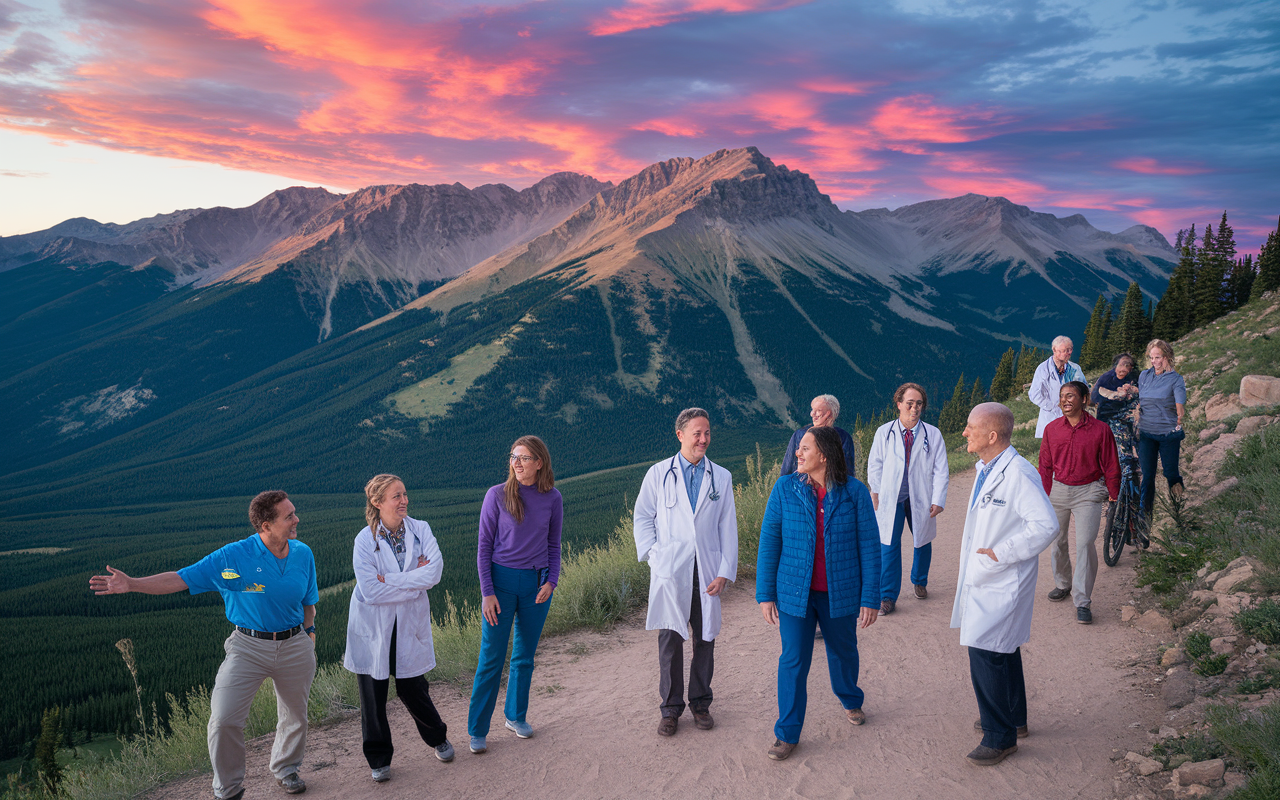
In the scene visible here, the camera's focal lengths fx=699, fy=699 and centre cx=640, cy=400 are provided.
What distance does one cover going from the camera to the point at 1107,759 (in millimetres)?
4516

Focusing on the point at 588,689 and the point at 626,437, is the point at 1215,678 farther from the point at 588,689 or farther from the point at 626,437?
the point at 626,437

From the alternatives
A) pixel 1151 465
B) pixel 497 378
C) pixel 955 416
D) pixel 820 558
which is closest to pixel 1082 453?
pixel 1151 465

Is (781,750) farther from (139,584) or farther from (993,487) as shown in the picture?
(139,584)

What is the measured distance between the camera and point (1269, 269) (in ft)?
105

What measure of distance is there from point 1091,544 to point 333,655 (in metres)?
37.9

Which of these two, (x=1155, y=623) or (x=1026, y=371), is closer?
(x=1155, y=623)

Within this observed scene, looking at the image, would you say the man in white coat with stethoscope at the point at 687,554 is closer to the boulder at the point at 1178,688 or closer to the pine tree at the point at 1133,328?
the boulder at the point at 1178,688

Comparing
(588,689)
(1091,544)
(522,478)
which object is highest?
(522,478)

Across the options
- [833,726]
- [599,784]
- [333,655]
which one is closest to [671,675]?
[599,784]

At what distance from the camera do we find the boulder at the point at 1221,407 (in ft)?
37.4

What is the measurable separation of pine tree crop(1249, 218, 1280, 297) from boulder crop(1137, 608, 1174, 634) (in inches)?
1331

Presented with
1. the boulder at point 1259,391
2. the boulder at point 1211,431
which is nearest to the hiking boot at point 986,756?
the boulder at point 1211,431

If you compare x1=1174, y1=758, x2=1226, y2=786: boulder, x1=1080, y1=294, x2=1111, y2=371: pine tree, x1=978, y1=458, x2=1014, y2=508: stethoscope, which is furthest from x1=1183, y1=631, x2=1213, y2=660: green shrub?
x1=1080, y1=294, x2=1111, y2=371: pine tree

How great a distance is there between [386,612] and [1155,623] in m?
6.64
